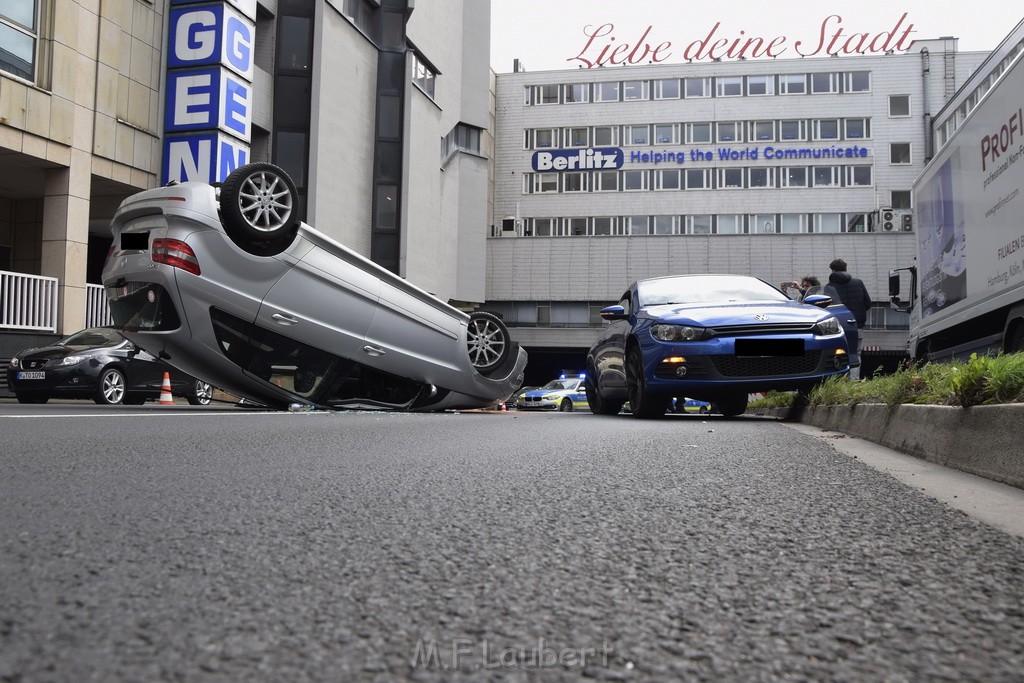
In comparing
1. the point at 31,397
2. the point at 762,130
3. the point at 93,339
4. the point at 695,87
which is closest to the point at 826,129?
the point at 762,130

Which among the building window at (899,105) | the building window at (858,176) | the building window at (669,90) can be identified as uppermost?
the building window at (669,90)

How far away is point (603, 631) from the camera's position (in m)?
1.82

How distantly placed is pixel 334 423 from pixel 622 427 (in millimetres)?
2524

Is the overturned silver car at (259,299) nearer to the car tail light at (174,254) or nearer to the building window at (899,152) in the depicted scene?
the car tail light at (174,254)

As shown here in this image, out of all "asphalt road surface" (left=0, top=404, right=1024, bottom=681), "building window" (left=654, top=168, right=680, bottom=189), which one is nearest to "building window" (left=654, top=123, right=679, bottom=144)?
"building window" (left=654, top=168, right=680, bottom=189)

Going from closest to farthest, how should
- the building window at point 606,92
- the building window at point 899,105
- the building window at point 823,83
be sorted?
the building window at point 899,105, the building window at point 823,83, the building window at point 606,92

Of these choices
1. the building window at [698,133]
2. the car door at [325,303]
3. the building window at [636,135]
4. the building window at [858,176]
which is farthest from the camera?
the building window at [636,135]

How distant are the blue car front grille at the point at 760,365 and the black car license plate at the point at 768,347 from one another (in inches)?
2.0

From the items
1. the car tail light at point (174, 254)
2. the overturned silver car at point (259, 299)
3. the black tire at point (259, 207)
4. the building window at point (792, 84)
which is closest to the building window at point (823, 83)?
the building window at point (792, 84)

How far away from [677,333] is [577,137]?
4733 cm

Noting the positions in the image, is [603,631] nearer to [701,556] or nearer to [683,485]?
[701,556]

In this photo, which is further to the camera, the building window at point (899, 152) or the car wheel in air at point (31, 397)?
the building window at point (899, 152)

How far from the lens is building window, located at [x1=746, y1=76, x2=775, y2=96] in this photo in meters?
53.1

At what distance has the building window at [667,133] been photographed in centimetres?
5353
